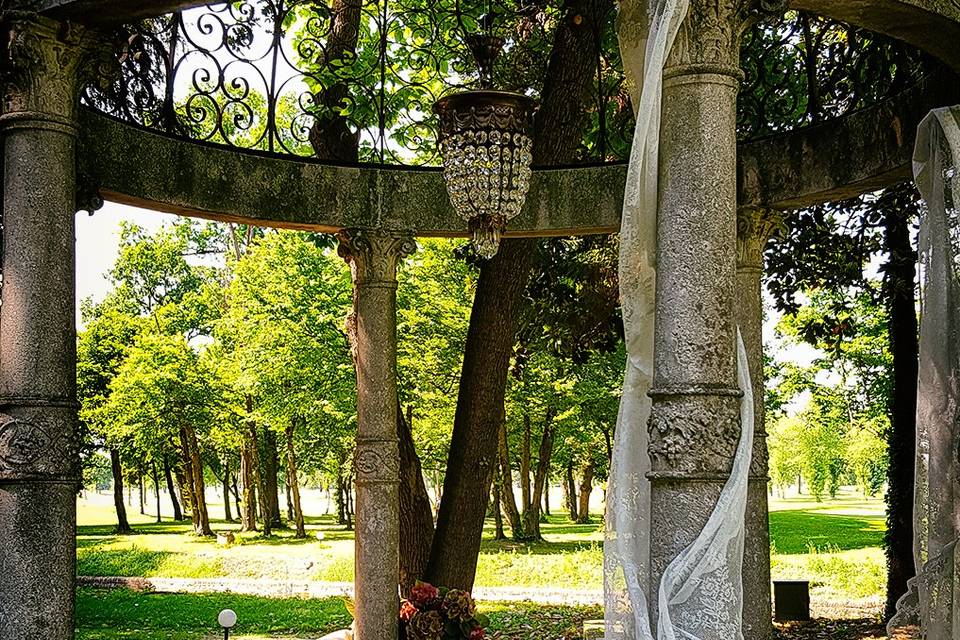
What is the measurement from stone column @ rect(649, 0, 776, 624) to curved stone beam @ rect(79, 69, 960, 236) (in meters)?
3.03

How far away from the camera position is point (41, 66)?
245 inches

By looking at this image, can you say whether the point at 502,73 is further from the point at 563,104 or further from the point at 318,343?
the point at 318,343

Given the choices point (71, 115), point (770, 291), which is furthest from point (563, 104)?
point (71, 115)

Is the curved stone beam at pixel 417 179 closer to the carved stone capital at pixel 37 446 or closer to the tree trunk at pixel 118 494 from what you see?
the carved stone capital at pixel 37 446

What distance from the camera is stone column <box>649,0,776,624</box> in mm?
4836

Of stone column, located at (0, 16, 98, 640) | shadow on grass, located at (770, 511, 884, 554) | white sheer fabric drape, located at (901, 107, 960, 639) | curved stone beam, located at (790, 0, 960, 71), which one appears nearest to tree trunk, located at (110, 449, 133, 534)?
shadow on grass, located at (770, 511, 884, 554)

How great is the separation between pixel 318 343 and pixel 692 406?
91.8ft

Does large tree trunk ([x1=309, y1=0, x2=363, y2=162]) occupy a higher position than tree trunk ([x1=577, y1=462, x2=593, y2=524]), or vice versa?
large tree trunk ([x1=309, y1=0, x2=363, y2=162])

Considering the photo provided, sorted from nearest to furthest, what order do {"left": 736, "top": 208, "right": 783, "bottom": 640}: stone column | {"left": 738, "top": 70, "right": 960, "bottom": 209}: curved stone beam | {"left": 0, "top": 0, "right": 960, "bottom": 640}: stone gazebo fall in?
{"left": 0, "top": 0, "right": 960, "bottom": 640}: stone gazebo < {"left": 738, "top": 70, "right": 960, "bottom": 209}: curved stone beam < {"left": 736, "top": 208, "right": 783, "bottom": 640}: stone column

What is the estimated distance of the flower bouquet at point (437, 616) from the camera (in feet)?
31.1

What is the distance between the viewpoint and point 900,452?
14703 millimetres

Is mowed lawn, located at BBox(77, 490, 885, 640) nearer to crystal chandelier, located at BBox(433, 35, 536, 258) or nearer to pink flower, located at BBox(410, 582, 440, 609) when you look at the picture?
pink flower, located at BBox(410, 582, 440, 609)

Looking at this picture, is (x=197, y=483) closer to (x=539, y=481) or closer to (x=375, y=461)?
(x=539, y=481)

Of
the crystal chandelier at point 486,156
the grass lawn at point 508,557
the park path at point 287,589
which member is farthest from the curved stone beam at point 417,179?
the grass lawn at point 508,557
